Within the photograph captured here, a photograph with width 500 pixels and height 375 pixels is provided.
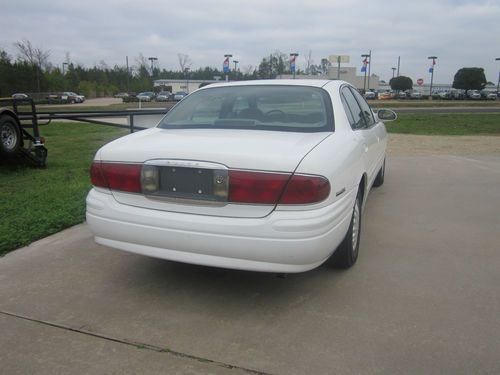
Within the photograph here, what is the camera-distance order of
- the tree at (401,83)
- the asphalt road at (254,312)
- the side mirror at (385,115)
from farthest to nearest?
1. the tree at (401,83)
2. the side mirror at (385,115)
3. the asphalt road at (254,312)

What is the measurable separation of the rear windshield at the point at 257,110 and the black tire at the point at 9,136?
4.38 meters

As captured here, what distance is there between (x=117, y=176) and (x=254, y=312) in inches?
50.8

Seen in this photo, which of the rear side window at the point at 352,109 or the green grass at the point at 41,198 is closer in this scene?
the rear side window at the point at 352,109

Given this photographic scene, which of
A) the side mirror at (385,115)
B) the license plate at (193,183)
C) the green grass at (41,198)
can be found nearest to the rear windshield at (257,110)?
the license plate at (193,183)

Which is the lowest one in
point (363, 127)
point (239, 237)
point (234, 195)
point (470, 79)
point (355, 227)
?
point (355, 227)

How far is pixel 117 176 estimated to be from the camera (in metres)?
3.08

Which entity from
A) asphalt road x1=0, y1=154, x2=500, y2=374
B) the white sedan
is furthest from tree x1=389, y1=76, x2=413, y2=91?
the white sedan

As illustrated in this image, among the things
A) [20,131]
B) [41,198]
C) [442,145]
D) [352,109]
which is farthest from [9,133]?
[442,145]

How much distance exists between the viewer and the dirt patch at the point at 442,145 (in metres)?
10.4

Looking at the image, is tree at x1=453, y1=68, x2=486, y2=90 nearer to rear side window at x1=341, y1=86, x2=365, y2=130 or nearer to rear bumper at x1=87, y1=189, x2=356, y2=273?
rear side window at x1=341, y1=86, x2=365, y2=130

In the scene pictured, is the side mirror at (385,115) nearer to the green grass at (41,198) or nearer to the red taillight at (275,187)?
the red taillight at (275,187)

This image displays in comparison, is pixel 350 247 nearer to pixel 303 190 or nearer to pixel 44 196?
pixel 303 190

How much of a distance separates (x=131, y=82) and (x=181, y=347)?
8638 cm

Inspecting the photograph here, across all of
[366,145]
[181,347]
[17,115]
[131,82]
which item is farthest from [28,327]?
[131,82]
